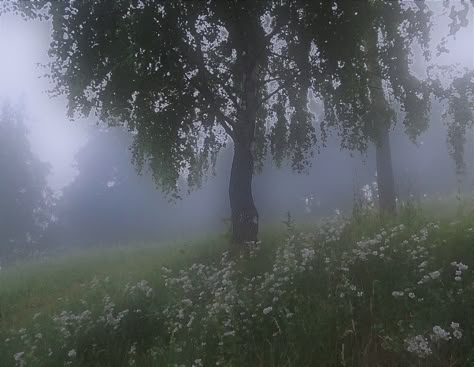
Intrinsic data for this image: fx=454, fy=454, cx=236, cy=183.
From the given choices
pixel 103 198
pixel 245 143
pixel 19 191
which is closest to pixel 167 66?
pixel 245 143

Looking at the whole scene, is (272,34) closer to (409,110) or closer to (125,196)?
(409,110)

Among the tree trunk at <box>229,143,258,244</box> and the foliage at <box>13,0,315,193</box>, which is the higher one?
the foliage at <box>13,0,315,193</box>

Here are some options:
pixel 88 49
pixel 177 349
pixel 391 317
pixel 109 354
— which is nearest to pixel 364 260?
pixel 391 317

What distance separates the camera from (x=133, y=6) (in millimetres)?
8391

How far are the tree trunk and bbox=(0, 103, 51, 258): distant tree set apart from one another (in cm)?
2479

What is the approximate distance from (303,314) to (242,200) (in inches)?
194

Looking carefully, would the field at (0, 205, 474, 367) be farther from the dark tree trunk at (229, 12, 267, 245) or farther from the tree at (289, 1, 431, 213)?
the tree at (289, 1, 431, 213)

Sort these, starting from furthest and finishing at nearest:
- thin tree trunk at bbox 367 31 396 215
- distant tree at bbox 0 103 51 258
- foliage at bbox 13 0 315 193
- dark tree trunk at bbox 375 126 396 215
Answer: distant tree at bbox 0 103 51 258 < dark tree trunk at bbox 375 126 396 215 < thin tree trunk at bbox 367 31 396 215 < foliage at bbox 13 0 315 193

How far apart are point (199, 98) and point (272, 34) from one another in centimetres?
209

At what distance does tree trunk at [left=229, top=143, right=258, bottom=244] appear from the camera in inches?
382

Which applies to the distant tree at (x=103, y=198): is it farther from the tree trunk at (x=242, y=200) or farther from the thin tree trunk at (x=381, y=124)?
the tree trunk at (x=242, y=200)

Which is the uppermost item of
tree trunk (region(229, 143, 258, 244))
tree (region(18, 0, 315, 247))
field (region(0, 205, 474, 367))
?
tree (region(18, 0, 315, 247))

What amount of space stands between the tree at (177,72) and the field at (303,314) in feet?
8.91

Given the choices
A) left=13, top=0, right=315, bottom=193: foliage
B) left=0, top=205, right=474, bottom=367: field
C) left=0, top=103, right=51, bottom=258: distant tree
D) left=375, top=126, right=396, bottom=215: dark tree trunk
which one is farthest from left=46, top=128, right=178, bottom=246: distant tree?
left=0, top=205, right=474, bottom=367: field
